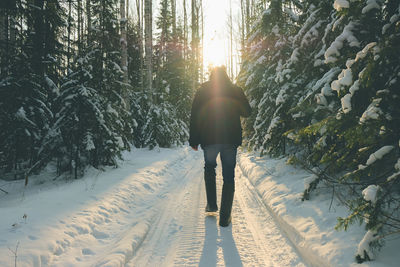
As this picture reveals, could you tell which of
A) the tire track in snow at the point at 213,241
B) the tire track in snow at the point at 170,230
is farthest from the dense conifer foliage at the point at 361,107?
the tire track in snow at the point at 170,230

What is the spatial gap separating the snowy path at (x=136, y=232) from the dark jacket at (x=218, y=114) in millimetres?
A: 1370

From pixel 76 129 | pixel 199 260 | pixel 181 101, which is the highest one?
pixel 181 101

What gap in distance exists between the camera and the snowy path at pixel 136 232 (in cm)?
291

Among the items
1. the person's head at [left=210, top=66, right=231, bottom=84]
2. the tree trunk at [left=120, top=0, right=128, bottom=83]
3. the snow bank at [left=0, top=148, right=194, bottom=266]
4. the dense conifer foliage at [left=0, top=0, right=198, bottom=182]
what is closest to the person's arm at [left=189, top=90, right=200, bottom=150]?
the person's head at [left=210, top=66, right=231, bottom=84]

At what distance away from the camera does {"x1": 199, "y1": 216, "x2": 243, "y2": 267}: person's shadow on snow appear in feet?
9.67

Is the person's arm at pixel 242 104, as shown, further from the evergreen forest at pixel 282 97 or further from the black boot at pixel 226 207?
the black boot at pixel 226 207

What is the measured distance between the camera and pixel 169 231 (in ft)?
12.5

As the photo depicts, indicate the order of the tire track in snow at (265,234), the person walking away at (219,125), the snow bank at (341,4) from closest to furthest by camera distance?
the snow bank at (341,4) → the tire track in snow at (265,234) → the person walking away at (219,125)

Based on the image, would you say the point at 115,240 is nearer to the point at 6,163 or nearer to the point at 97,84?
the point at 97,84

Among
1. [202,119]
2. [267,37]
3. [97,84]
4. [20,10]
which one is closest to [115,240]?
[202,119]

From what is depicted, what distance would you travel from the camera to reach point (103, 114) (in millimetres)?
7387

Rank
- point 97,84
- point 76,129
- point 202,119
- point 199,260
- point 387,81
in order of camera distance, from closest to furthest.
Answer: point 387,81 < point 199,260 < point 202,119 < point 76,129 < point 97,84

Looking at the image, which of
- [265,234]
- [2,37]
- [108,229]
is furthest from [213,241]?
[2,37]

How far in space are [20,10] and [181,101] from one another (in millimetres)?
14653
